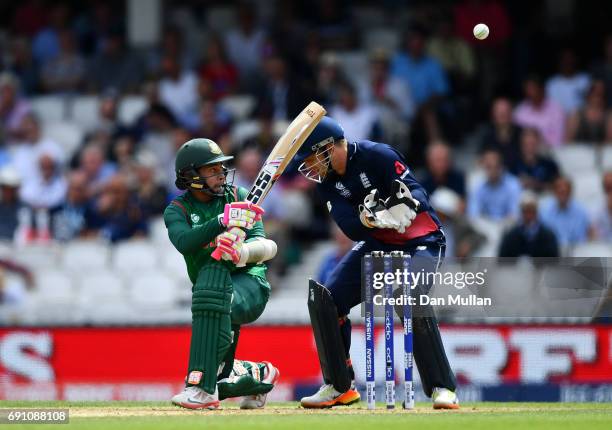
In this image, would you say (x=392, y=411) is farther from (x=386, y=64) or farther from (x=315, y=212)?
(x=386, y=64)

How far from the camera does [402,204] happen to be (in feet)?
25.6

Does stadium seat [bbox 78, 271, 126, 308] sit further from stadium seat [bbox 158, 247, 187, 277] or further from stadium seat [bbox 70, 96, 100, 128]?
stadium seat [bbox 70, 96, 100, 128]

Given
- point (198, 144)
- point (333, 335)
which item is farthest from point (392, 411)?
point (198, 144)

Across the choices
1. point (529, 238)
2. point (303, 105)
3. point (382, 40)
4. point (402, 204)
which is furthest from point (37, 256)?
point (402, 204)

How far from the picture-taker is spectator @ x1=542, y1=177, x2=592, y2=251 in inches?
504

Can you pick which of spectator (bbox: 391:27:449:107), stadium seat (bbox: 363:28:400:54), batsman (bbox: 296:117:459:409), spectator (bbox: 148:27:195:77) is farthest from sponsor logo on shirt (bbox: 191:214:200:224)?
spectator (bbox: 148:27:195:77)

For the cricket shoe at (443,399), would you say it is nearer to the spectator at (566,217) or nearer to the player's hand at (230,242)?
the player's hand at (230,242)

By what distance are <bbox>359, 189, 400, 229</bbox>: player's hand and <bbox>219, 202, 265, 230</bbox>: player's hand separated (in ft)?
2.20

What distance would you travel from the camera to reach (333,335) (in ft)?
26.2

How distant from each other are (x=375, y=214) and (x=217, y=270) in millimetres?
1013

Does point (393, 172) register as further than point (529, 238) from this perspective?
No

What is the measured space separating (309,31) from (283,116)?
5.39 feet

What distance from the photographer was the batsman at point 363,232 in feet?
25.6

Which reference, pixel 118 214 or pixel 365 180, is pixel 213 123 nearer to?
pixel 118 214
